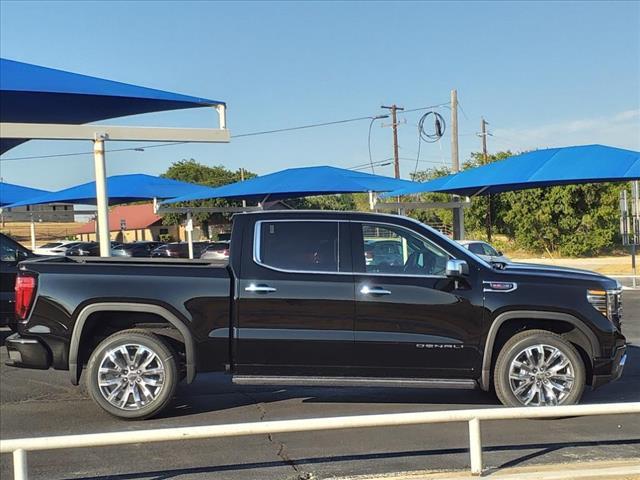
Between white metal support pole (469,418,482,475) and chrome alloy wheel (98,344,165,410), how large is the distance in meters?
2.99

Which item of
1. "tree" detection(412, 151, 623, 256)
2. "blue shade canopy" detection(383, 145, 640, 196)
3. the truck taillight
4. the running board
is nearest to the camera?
the running board

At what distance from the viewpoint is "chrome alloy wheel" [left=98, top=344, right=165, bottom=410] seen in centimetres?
572

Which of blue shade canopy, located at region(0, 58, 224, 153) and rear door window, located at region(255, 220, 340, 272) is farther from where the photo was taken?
rear door window, located at region(255, 220, 340, 272)

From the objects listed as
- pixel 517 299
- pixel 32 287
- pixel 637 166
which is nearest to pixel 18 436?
pixel 32 287

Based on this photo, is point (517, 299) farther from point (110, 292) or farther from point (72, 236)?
point (72, 236)

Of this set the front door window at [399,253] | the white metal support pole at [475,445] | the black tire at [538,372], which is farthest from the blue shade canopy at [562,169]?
the white metal support pole at [475,445]

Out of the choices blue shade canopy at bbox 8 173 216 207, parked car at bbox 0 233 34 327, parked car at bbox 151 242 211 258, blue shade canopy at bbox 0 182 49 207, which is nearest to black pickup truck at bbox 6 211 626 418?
parked car at bbox 0 233 34 327

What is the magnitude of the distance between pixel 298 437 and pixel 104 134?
3.44 metres

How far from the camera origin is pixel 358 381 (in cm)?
566

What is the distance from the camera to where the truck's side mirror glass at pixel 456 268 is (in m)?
5.53

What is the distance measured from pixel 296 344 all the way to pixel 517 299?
2013 mm

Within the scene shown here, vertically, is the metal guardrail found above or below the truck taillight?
below

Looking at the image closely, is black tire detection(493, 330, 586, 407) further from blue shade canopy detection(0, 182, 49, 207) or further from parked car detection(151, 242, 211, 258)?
blue shade canopy detection(0, 182, 49, 207)

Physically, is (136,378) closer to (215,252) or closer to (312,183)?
(215,252)
